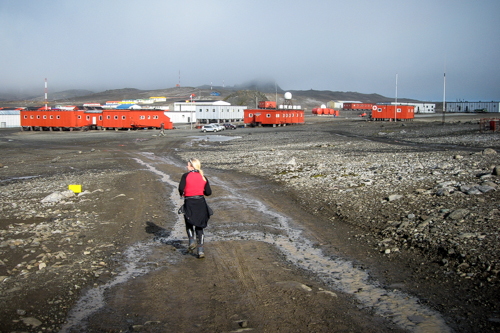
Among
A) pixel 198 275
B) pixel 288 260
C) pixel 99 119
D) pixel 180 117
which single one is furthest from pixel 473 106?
pixel 198 275

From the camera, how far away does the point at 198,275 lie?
24.0 feet

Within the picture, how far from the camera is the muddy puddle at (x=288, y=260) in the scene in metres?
5.79

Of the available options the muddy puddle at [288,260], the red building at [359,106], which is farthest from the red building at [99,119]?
the red building at [359,106]

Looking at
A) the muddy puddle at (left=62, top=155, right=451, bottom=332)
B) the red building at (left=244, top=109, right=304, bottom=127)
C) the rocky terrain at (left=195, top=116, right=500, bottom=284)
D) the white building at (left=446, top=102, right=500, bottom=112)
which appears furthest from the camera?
the white building at (left=446, top=102, right=500, bottom=112)

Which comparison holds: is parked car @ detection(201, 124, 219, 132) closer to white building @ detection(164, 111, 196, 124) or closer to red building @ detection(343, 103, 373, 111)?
white building @ detection(164, 111, 196, 124)

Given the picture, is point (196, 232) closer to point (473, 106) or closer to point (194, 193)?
point (194, 193)

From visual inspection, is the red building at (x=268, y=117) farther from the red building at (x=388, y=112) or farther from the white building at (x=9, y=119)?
the white building at (x=9, y=119)

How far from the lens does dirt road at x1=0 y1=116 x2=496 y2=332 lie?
5594mm

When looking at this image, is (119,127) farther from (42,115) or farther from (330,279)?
(330,279)

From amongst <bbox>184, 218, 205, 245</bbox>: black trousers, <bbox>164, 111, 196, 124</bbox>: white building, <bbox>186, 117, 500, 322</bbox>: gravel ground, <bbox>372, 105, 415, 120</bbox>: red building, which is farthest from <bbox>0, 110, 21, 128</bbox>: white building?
<bbox>184, 218, 205, 245</bbox>: black trousers

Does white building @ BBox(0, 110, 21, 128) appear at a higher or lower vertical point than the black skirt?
higher

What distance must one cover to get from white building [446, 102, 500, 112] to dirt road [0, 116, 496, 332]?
13179 cm

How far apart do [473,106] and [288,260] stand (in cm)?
14238

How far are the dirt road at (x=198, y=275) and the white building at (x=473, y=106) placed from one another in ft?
432
